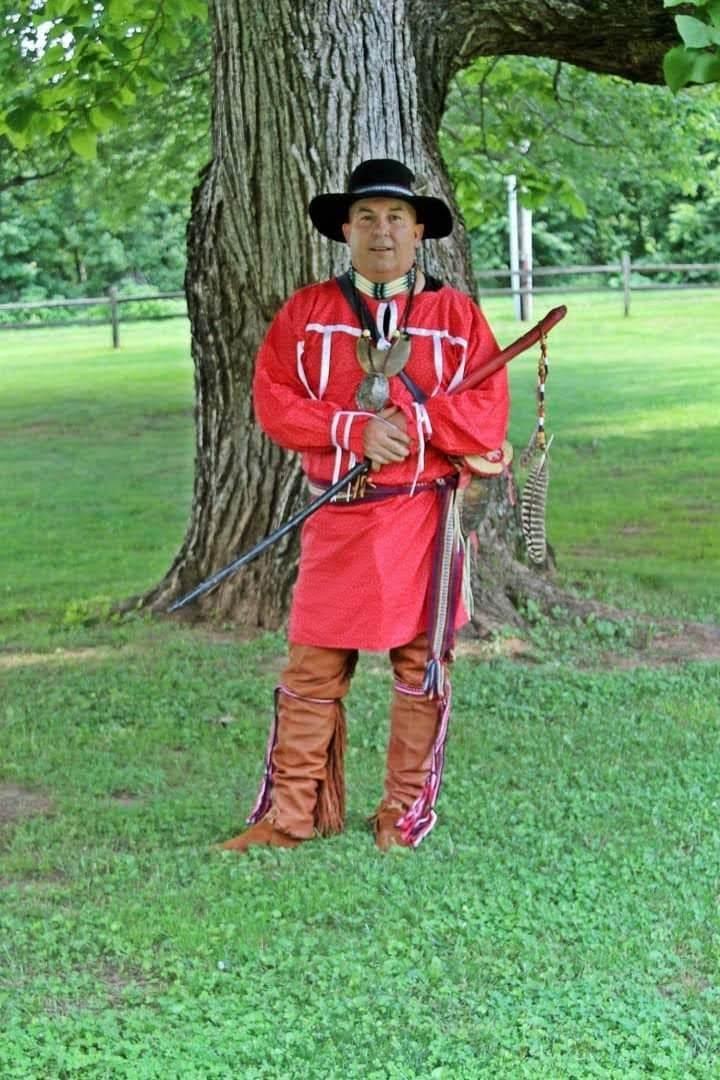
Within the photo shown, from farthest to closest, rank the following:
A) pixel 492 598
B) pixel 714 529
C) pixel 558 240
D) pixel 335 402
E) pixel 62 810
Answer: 1. pixel 558 240
2. pixel 714 529
3. pixel 492 598
4. pixel 62 810
5. pixel 335 402

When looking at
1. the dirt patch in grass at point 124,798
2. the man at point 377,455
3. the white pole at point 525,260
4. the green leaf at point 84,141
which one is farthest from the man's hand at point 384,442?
the white pole at point 525,260

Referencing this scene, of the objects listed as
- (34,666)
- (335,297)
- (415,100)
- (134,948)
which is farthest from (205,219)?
(134,948)

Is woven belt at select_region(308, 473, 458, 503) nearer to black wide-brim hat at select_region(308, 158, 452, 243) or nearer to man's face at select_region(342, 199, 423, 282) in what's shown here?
man's face at select_region(342, 199, 423, 282)

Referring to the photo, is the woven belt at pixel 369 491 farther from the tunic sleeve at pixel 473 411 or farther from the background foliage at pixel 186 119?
the background foliage at pixel 186 119

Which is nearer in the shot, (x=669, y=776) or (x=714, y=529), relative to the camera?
(x=669, y=776)

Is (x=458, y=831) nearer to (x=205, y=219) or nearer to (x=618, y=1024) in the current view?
(x=618, y=1024)

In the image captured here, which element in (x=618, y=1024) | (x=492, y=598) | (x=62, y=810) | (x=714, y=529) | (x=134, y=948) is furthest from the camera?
(x=714, y=529)

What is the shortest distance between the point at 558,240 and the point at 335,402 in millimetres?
36394

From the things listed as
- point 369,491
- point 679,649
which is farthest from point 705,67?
point 679,649

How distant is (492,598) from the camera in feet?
27.9

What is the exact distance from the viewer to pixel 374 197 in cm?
511

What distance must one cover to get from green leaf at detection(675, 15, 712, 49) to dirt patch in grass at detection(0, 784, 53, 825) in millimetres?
3241

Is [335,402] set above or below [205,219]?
below

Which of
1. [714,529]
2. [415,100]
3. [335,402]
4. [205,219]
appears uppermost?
Answer: [415,100]
